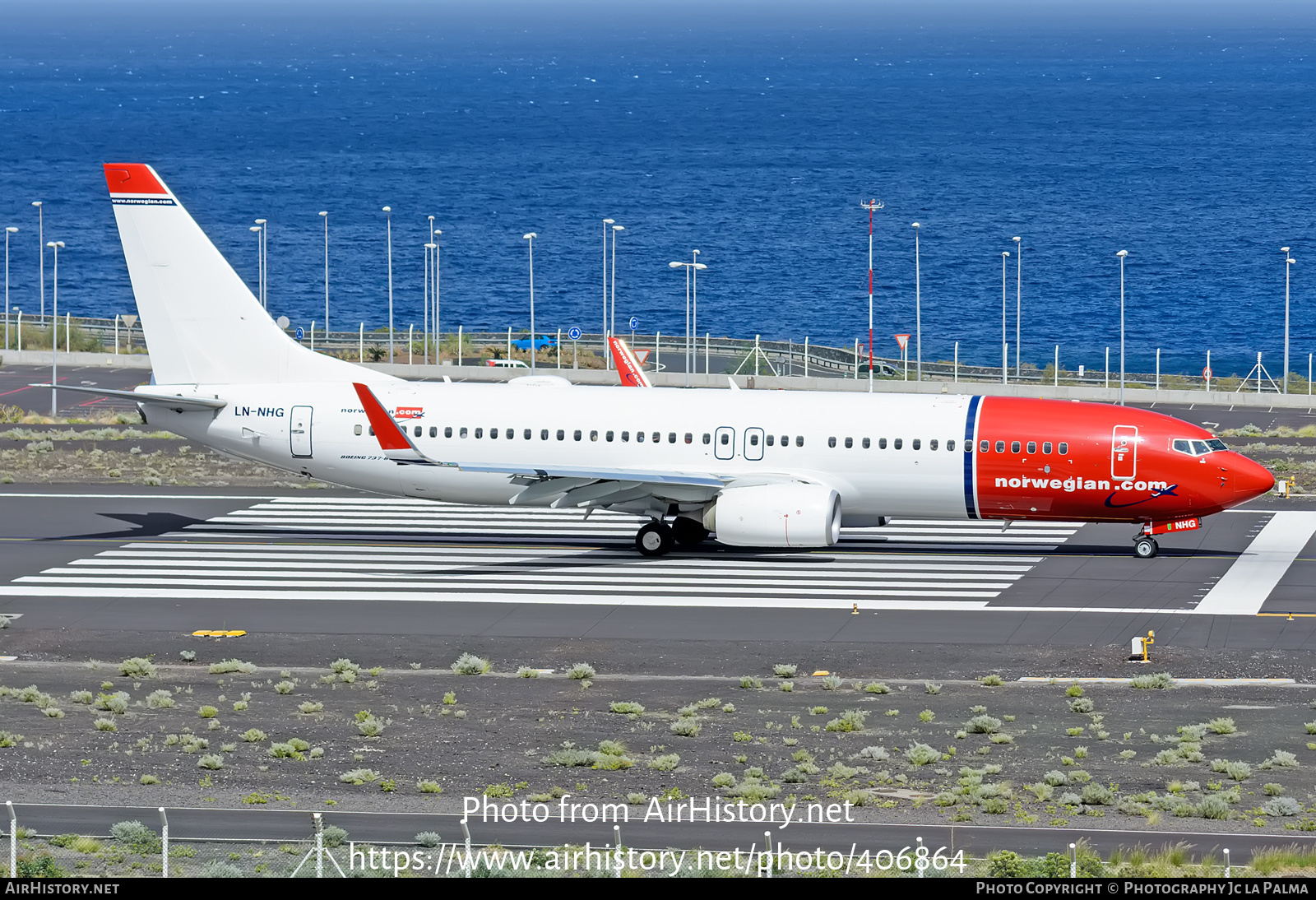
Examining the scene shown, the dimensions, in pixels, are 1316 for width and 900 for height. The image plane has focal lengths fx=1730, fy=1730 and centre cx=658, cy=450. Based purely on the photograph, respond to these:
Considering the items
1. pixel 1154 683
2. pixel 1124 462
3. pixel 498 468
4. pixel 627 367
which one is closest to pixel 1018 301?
pixel 627 367

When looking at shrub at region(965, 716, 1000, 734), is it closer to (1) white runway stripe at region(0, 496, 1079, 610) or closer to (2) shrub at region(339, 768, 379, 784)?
(2) shrub at region(339, 768, 379, 784)

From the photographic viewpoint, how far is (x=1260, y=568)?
133 ft

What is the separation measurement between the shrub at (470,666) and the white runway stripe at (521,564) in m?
5.94

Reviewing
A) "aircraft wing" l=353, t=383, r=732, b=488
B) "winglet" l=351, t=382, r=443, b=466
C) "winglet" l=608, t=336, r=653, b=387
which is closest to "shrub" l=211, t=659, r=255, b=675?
"aircraft wing" l=353, t=383, r=732, b=488

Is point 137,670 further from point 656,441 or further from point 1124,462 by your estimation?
point 1124,462

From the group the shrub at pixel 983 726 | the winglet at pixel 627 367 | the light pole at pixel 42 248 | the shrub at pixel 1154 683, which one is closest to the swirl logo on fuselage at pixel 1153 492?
the shrub at pixel 1154 683

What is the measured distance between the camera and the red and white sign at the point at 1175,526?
41312 millimetres

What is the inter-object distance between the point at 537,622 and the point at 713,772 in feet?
35.9

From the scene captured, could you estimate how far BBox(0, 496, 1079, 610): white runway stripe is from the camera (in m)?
38.1

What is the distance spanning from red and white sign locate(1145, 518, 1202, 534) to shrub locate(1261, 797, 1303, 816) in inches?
737

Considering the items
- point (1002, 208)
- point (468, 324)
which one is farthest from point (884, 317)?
point (1002, 208)

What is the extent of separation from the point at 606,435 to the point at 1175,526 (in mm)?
13851

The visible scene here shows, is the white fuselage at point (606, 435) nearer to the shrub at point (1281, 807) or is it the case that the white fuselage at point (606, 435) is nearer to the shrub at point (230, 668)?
the shrub at point (230, 668)

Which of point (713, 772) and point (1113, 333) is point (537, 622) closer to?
point (713, 772)
